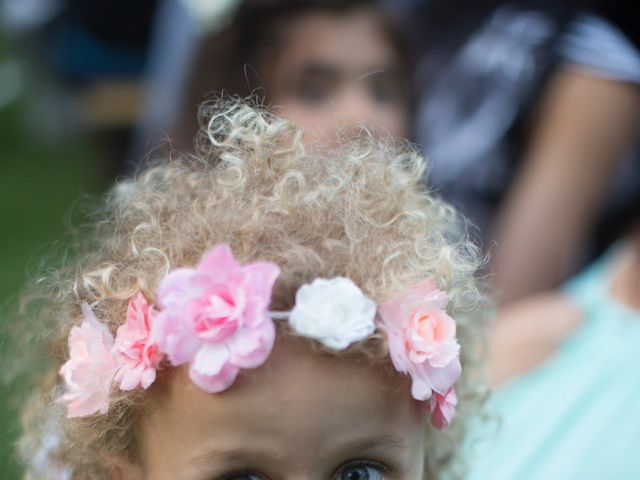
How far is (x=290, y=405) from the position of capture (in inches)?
55.2

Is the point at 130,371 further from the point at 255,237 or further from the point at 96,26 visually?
the point at 96,26

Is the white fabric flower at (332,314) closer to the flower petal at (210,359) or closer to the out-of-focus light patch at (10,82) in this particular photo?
the flower petal at (210,359)

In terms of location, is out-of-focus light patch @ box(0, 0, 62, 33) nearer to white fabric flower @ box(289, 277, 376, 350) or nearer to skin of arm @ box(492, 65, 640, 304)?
skin of arm @ box(492, 65, 640, 304)

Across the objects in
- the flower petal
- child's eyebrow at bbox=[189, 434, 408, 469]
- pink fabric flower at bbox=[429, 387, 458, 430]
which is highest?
the flower petal

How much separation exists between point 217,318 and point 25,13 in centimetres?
569

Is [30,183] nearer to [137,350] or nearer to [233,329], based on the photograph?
[137,350]

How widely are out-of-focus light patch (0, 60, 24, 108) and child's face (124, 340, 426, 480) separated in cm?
579

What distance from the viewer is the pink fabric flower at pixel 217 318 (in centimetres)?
136

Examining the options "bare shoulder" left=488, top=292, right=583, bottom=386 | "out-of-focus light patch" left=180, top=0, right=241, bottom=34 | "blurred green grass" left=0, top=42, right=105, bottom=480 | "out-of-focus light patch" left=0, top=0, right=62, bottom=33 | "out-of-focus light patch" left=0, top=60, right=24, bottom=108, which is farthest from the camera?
"out-of-focus light patch" left=0, top=60, right=24, bottom=108

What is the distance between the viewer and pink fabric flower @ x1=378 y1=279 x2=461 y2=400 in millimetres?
1428

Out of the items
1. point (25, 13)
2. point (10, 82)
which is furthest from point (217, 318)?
point (10, 82)

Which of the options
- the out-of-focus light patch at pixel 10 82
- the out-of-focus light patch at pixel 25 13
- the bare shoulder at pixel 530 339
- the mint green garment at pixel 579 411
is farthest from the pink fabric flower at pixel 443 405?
the out-of-focus light patch at pixel 10 82

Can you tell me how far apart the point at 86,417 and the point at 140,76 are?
4.26m

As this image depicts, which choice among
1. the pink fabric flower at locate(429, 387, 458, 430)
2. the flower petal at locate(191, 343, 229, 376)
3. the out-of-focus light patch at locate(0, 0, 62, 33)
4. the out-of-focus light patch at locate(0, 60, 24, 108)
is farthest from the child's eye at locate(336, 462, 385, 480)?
the out-of-focus light patch at locate(0, 60, 24, 108)
